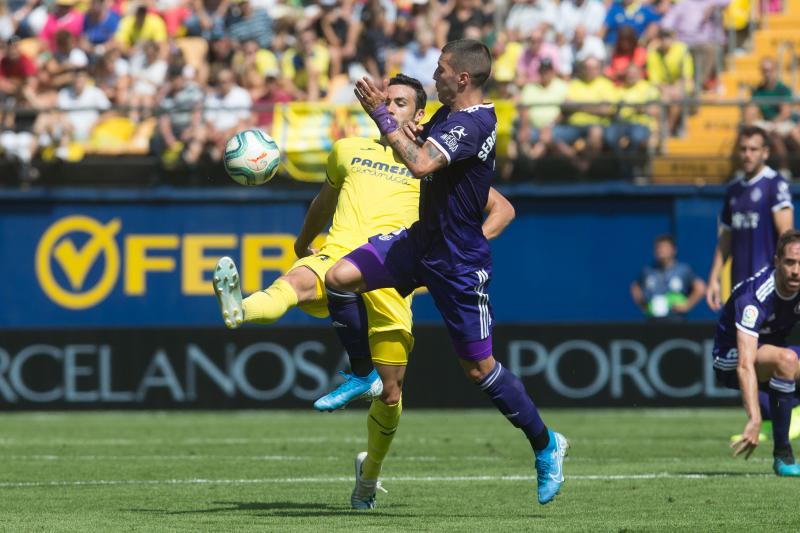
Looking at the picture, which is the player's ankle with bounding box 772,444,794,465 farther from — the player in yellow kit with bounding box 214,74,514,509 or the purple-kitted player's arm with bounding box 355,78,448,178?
the purple-kitted player's arm with bounding box 355,78,448,178

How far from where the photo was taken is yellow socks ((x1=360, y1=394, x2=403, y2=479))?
858 centimetres

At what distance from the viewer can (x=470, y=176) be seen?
26.6 feet

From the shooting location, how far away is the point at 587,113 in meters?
18.8

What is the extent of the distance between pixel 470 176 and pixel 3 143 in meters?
12.3

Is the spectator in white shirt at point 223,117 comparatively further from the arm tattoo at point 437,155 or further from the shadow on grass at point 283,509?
the arm tattoo at point 437,155

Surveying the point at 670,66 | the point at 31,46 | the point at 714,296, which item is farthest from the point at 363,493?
the point at 31,46

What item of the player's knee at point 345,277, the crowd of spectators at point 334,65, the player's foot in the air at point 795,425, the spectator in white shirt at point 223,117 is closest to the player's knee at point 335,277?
the player's knee at point 345,277

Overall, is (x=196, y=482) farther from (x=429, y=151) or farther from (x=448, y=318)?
(x=429, y=151)

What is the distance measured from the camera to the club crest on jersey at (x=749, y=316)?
9945mm

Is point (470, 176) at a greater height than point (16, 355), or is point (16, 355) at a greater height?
point (470, 176)

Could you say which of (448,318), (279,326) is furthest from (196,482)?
(279,326)

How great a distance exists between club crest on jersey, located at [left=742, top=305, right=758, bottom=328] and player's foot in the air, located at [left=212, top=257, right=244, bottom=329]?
3671mm

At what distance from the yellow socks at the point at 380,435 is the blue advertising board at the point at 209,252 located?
1075 centimetres

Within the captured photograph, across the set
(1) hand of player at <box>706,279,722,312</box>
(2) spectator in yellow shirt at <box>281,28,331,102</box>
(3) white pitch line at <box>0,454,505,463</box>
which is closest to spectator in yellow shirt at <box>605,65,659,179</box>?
(2) spectator in yellow shirt at <box>281,28,331,102</box>
